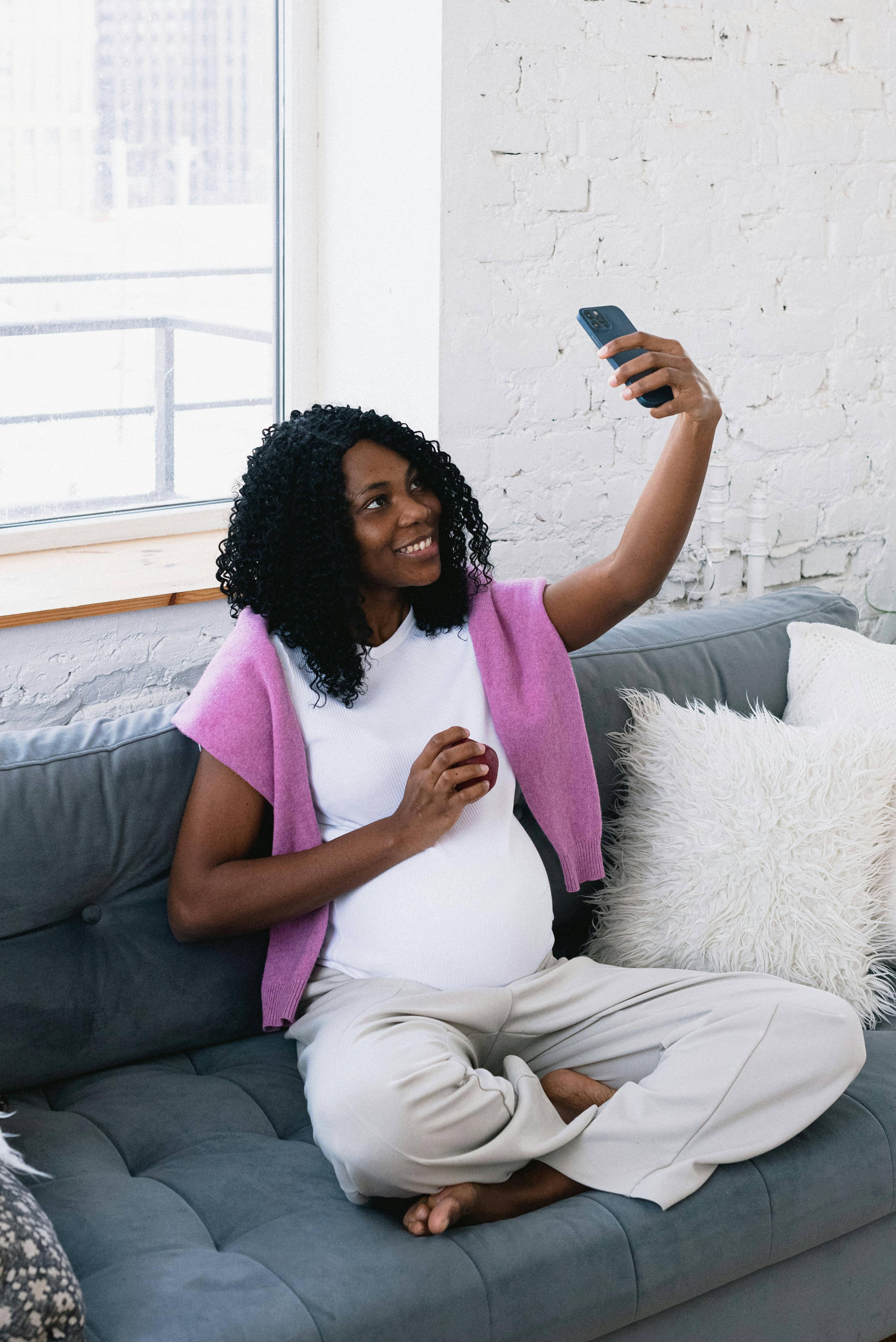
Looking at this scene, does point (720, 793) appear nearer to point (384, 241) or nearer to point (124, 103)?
point (384, 241)

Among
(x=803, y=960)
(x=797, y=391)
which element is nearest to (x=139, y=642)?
(x=803, y=960)

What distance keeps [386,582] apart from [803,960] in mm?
742

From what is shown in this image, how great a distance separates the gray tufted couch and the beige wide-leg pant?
0.05 meters

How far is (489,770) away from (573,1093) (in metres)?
0.39

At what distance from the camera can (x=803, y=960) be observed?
65.2 inches

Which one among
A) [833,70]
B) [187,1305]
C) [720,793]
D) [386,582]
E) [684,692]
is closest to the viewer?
[187,1305]

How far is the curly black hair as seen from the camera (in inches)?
61.7

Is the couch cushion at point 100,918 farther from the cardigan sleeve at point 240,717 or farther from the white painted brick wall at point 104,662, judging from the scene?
the white painted brick wall at point 104,662

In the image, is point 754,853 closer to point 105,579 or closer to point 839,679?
point 839,679

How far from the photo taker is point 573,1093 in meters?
1.45

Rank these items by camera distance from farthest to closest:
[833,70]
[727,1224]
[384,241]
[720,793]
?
1. [833,70]
2. [384,241]
3. [720,793]
4. [727,1224]

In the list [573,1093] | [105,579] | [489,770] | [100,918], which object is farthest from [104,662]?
[573,1093]

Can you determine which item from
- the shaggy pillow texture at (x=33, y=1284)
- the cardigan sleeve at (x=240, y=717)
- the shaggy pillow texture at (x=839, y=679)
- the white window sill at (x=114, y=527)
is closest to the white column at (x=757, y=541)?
the shaggy pillow texture at (x=839, y=679)

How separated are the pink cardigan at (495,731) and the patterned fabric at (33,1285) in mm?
532
